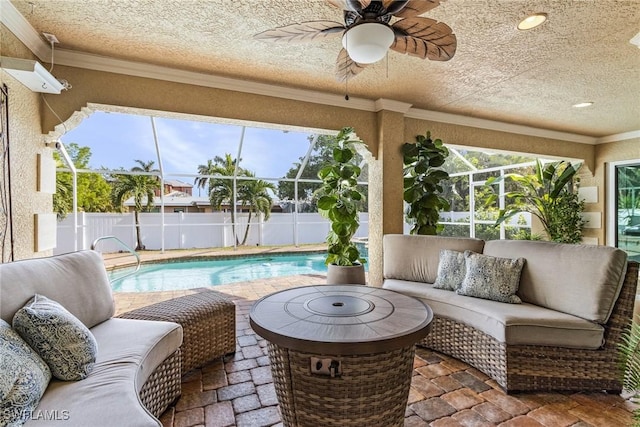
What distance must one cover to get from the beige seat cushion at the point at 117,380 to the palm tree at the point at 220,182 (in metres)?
7.82

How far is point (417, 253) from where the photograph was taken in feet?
11.2

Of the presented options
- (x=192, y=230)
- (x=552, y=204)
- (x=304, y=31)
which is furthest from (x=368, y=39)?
(x=192, y=230)

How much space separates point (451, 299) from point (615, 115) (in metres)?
4.95

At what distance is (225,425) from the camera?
1.84 meters

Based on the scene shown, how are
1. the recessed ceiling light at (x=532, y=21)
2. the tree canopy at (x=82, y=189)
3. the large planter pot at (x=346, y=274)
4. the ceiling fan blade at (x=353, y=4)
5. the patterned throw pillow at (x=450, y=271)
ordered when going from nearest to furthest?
1. the ceiling fan blade at (x=353, y=4)
2. the recessed ceiling light at (x=532, y=21)
3. the patterned throw pillow at (x=450, y=271)
4. the large planter pot at (x=346, y=274)
5. the tree canopy at (x=82, y=189)

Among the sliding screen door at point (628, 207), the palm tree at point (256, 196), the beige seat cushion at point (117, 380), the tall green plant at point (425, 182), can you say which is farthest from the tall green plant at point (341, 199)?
the palm tree at point (256, 196)

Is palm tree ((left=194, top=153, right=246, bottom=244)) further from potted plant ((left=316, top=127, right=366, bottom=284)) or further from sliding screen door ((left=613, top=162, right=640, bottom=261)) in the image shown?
sliding screen door ((left=613, top=162, right=640, bottom=261))

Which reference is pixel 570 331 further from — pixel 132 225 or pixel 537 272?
pixel 132 225

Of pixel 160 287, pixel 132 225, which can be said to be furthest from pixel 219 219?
pixel 160 287

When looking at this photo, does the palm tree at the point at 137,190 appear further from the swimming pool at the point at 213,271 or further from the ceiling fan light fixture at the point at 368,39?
the ceiling fan light fixture at the point at 368,39

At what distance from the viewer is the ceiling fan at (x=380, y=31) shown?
169 centimetres

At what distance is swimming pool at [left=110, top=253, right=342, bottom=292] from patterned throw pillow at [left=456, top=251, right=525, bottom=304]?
14.0 feet

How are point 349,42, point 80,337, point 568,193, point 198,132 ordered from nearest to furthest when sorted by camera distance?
point 80,337 < point 349,42 < point 568,193 < point 198,132

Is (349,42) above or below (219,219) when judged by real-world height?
above
